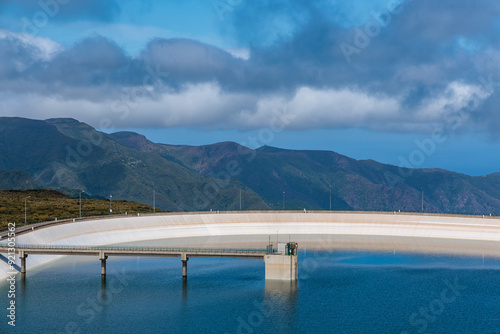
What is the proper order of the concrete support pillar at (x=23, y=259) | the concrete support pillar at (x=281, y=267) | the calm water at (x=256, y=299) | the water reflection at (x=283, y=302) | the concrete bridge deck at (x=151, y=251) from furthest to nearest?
the concrete support pillar at (x=23, y=259)
the concrete bridge deck at (x=151, y=251)
the concrete support pillar at (x=281, y=267)
the water reflection at (x=283, y=302)
the calm water at (x=256, y=299)

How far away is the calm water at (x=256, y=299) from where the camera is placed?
7694 cm

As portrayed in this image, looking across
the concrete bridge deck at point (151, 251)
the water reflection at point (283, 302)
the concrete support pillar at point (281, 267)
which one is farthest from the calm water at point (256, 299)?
the concrete bridge deck at point (151, 251)

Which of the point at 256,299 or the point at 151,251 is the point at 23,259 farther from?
the point at 256,299

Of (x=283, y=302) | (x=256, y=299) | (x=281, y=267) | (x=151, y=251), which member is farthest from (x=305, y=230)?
(x=283, y=302)

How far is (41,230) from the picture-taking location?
136m

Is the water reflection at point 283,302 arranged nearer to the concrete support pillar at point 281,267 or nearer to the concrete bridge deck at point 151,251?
the concrete support pillar at point 281,267

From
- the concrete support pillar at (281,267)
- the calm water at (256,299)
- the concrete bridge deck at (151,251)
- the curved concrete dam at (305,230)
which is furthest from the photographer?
the curved concrete dam at (305,230)

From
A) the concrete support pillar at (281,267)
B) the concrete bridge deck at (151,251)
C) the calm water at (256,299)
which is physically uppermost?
the concrete bridge deck at (151,251)

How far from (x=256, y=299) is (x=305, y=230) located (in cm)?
10481

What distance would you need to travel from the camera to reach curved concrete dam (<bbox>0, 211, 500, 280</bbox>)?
153500mm

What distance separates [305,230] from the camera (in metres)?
193

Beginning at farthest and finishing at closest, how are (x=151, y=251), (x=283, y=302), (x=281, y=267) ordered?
1. (x=151, y=251)
2. (x=281, y=267)
3. (x=283, y=302)

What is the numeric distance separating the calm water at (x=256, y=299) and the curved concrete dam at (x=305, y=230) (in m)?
28.6

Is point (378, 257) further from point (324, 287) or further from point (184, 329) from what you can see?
point (184, 329)
